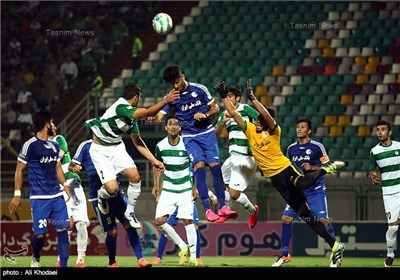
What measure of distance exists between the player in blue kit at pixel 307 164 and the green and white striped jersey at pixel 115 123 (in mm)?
3152

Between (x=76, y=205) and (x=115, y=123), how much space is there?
2741 mm

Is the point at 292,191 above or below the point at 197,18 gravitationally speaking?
below

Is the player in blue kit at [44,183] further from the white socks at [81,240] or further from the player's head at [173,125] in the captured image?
the player's head at [173,125]

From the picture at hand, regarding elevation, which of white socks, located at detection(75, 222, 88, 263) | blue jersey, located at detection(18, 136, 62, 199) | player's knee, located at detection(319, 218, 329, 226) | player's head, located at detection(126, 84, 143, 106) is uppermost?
player's head, located at detection(126, 84, 143, 106)

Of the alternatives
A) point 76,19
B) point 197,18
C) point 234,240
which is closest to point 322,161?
point 234,240

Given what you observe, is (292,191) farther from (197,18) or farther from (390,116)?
(197,18)

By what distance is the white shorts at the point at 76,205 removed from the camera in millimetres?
19219

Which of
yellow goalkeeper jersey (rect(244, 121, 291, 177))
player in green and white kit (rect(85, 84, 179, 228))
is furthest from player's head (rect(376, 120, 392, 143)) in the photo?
player in green and white kit (rect(85, 84, 179, 228))

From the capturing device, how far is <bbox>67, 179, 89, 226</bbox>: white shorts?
19.2m

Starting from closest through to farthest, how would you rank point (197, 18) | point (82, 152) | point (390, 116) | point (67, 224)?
1. point (67, 224)
2. point (82, 152)
3. point (390, 116)
4. point (197, 18)

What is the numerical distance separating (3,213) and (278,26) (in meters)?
9.43

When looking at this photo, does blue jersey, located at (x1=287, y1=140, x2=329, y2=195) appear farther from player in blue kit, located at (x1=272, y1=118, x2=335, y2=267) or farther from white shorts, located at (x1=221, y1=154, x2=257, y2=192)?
white shorts, located at (x1=221, y1=154, x2=257, y2=192)

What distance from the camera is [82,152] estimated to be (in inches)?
731

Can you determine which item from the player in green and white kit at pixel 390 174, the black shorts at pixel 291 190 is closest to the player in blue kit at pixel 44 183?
the black shorts at pixel 291 190
